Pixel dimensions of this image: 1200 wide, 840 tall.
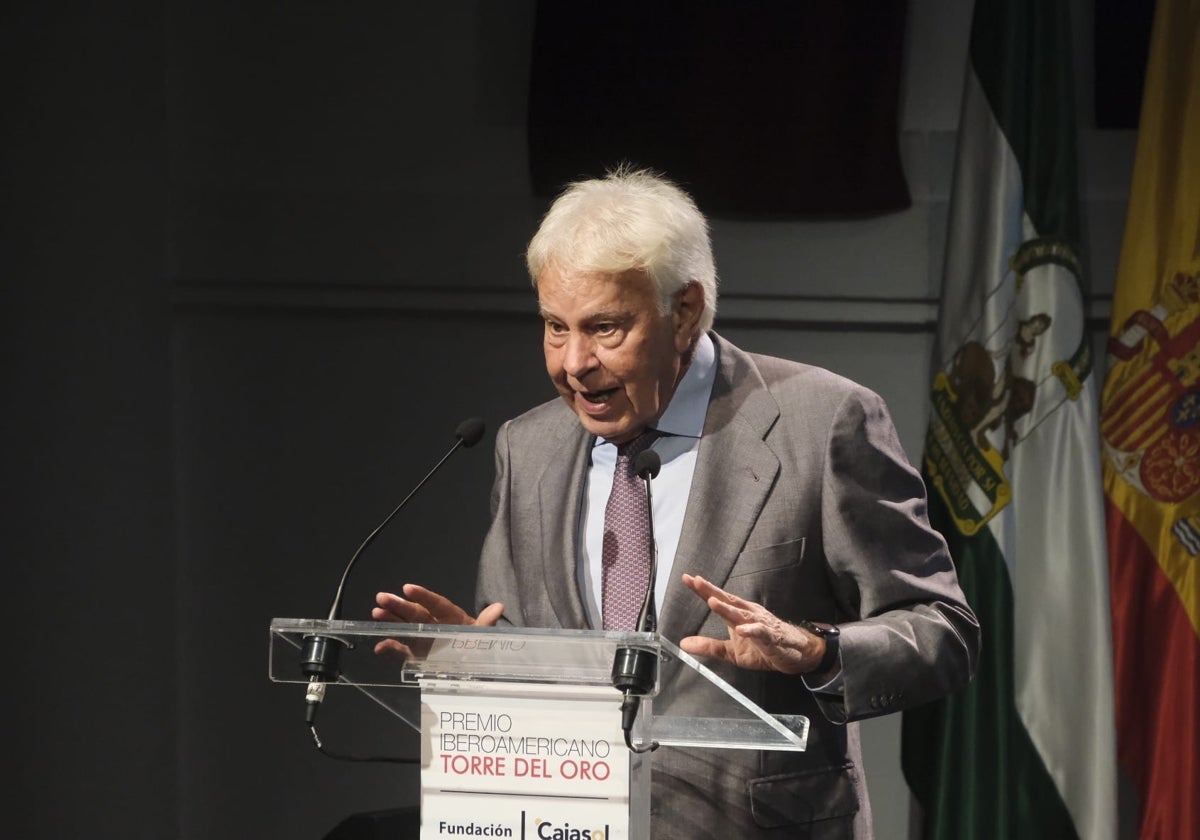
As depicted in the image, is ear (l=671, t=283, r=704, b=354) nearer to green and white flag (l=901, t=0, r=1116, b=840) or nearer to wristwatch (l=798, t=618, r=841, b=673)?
wristwatch (l=798, t=618, r=841, b=673)

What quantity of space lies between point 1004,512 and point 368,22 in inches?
80.4

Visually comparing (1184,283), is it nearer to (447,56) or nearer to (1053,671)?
(1053,671)

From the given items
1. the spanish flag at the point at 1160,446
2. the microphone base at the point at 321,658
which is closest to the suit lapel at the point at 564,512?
the microphone base at the point at 321,658

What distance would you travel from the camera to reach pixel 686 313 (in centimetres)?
212

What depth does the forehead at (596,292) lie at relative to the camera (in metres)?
2.00

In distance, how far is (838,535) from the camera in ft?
6.57

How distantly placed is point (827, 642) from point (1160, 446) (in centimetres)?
183

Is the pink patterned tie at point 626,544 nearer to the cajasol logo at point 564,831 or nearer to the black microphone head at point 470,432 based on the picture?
the black microphone head at point 470,432

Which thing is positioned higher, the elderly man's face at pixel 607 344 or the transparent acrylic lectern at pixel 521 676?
the elderly man's face at pixel 607 344

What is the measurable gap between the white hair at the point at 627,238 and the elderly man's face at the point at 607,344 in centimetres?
2

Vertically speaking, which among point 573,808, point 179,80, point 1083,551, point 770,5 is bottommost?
point 1083,551

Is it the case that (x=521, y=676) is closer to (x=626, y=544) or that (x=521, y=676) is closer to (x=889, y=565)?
(x=626, y=544)

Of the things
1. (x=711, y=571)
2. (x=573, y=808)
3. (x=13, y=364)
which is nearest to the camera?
(x=573, y=808)

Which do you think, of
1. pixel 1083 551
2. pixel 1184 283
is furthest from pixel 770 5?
pixel 1083 551
